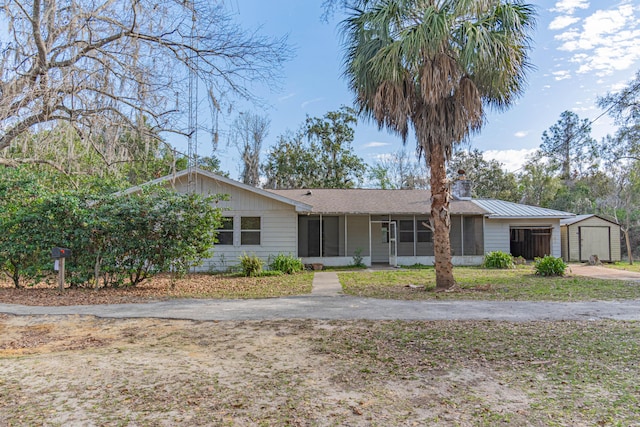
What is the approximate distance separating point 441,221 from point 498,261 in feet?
26.3

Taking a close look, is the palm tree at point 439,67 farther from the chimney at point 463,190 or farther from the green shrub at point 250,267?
the chimney at point 463,190

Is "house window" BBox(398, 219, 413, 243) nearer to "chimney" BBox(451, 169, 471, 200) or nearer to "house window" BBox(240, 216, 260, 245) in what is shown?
"chimney" BBox(451, 169, 471, 200)

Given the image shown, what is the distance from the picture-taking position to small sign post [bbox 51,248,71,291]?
899 centimetres

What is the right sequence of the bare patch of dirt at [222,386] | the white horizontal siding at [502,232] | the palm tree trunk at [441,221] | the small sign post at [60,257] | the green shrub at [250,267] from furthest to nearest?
the white horizontal siding at [502,232] < the green shrub at [250,267] < the palm tree trunk at [441,221] < the small sign post at [60,257] < the bare patch of dirt at [222,386]

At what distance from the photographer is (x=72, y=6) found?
19.5ft

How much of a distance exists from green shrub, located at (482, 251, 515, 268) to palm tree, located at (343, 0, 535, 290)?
7650mm

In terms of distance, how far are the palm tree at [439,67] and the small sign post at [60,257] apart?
820 cm

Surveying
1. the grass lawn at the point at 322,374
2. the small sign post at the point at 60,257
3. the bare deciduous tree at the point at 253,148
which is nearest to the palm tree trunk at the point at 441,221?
the grass lawn at the point at 322,374

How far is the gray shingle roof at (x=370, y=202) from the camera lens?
16969 mm

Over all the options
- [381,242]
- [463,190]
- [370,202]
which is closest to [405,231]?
[381,242]

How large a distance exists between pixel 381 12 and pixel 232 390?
30.3 feet

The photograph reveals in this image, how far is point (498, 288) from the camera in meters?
10.4

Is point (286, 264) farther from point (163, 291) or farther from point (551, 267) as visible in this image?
point (551, 267)

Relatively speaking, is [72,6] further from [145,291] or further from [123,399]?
[145,291]
